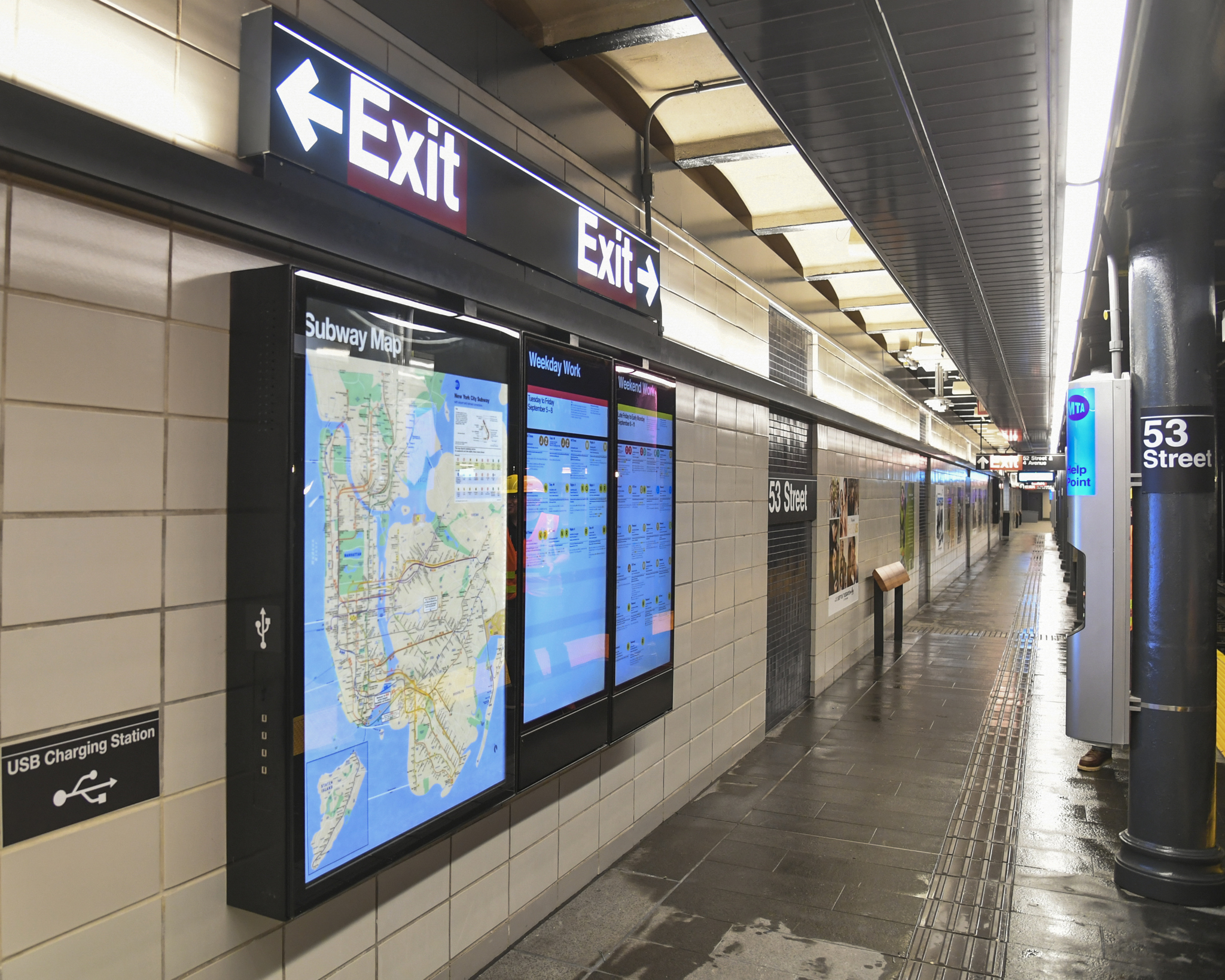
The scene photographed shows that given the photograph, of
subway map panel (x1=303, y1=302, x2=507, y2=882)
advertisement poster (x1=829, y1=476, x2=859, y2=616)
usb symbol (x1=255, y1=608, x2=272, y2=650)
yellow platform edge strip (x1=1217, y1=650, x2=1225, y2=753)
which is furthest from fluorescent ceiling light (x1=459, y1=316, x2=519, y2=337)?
advertisement poster (x1=829, y1=476, x2=859, y2=616)

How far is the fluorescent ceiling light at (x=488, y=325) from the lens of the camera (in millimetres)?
2633

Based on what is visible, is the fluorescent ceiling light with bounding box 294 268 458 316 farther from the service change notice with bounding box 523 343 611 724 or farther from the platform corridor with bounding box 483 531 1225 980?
the platform corridor with bounding box 483 531 1225 980

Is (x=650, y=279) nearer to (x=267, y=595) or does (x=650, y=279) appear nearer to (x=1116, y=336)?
(x=1116, y=336)

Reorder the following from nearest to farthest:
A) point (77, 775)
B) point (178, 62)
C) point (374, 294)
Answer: point (77, 775)
point (178, 62)
point (374, 294)

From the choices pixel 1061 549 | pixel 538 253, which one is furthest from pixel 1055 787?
pixel 1061 549

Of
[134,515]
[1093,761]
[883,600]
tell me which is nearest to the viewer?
[134,515]

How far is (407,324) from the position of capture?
2.37 m

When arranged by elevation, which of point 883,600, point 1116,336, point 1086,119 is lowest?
point 883,600

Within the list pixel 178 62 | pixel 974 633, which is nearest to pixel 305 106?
pixel 178 62

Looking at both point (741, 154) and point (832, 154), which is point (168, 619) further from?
point (741, 154)

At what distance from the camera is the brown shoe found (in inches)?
211

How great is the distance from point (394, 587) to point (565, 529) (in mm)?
1035

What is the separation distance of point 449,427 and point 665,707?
2075 millimetres

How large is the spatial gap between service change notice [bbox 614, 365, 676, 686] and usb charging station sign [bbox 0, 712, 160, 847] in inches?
82.5
